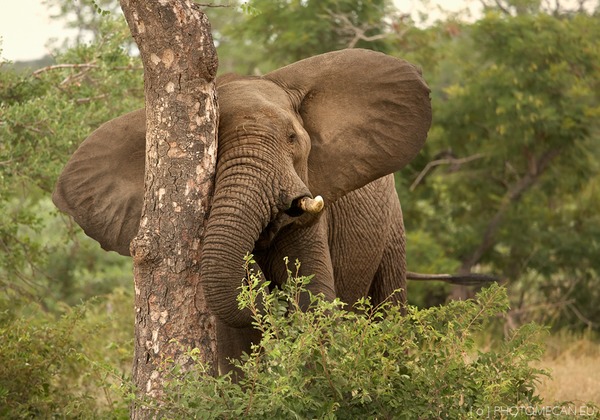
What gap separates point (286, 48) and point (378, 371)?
10.0 meters

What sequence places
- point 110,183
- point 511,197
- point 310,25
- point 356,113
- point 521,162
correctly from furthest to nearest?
point 521,162 < point 511,197 < point 310,25 < point 356,113 < point 110,183

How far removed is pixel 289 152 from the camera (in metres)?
5.92

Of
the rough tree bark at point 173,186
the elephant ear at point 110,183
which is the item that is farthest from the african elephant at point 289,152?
the rough tree bark at point 173,186

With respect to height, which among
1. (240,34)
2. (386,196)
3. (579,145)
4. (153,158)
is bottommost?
(579,145)

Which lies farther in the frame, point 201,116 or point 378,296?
point 378,296

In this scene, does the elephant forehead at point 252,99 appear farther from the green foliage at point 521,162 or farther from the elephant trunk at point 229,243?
the green foliage at point 521,162

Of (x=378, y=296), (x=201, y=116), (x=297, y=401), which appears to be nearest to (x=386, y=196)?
(x=378, y=296)

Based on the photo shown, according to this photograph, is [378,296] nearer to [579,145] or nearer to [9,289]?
[9,289]

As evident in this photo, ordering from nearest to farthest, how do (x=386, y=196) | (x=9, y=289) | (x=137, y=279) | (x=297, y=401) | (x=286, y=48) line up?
1. (x=297, y=401)
2. (x=137, y=279)
3. (x=386, y=196)
4. (x=9, y=289)
5. (x=286, y=48)

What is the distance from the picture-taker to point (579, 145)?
1488 centimetres

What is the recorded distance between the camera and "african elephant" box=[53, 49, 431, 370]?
5.72 metres

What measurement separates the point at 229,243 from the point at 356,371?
90 centimetres

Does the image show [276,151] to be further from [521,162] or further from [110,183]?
[521,162]

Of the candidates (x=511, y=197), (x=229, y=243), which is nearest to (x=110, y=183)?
(x=229, y=243)
